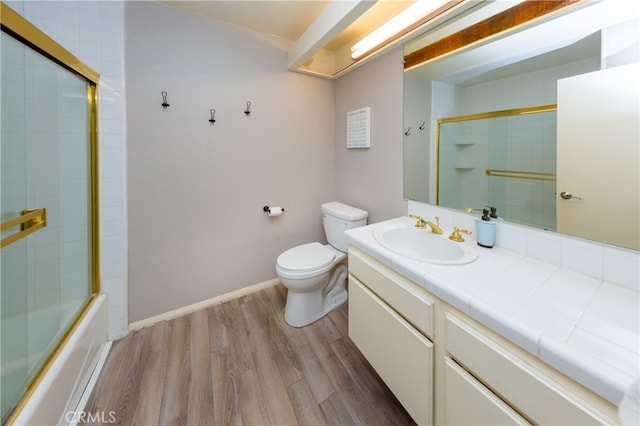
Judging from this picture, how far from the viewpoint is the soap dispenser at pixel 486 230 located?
3.59ft

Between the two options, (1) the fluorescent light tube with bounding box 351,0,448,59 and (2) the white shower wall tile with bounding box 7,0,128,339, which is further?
(2) the white shower wall tile with bounding box 7,0,128,339

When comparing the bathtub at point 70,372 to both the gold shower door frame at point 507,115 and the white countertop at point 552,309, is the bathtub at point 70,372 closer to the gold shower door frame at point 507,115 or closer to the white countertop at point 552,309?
the white countertop at point 552,309

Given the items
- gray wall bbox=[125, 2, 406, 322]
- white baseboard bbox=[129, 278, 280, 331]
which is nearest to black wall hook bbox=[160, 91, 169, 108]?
gray wall bbox=[125, 2, 406, 322]

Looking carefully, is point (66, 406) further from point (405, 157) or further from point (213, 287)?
point (405, 157)

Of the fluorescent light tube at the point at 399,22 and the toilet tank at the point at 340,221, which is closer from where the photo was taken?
the fluorescent light tube at the point at 399,22

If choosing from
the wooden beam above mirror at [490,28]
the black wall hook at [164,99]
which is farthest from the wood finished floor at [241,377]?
the wooden beam above mirror at [490,28]

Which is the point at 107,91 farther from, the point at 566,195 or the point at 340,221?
the point at 566,195

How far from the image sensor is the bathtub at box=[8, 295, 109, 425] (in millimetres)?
901

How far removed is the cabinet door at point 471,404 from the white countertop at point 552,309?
20cm

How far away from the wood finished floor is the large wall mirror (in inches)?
45.3

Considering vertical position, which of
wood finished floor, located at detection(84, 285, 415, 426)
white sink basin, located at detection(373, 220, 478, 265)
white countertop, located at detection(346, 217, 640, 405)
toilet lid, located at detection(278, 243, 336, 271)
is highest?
white sink basin, located at detection(373, 220, 478, 265)

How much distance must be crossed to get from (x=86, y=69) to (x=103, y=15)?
0.40 metres

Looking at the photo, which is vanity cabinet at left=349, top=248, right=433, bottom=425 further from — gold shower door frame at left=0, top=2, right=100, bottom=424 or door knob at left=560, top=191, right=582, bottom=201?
gold shower door frame at left=0, top=2, right=100, bottom=424

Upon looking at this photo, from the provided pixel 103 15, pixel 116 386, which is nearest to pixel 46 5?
pixel 103 15
